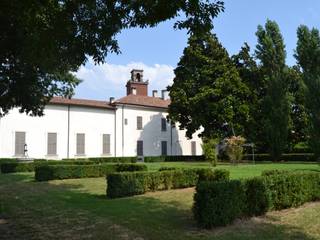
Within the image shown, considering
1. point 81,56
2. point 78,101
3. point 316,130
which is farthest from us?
point 78,101

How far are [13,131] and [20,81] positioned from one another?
24.3 meters

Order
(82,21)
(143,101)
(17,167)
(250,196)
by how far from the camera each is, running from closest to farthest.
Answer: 1. (82,21)
2. (250,196)
3. (17,167)
4. (143,101)

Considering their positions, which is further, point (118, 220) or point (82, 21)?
point (118, 220)

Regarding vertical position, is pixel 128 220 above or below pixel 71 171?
below

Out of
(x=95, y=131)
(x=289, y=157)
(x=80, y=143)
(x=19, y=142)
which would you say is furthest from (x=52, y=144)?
(x=289, y=157)

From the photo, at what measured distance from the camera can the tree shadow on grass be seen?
9039 mm

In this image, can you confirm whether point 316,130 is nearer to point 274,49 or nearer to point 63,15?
point 274,49

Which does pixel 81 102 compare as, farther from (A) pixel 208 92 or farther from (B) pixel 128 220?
(B) pixel 128 220

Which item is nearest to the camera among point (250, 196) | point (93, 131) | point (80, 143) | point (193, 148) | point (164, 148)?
point (250, 196)

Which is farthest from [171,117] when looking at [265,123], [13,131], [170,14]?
[170,14]

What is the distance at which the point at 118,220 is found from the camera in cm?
1077

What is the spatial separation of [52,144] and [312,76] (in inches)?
932

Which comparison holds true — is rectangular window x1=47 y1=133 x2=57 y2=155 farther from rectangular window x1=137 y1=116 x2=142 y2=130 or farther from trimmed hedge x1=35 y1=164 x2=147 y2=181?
trimmed hedge x1=35 y1=164 x2=147 y2=181

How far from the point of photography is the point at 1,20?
1091 cm
